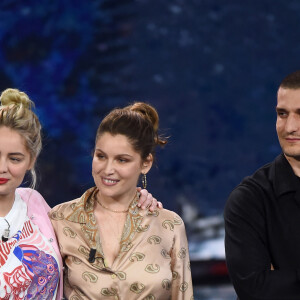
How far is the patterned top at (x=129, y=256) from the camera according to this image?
2.70 metres

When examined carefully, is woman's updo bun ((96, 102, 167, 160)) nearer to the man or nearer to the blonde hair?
the blonde hair

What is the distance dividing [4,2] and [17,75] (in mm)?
566

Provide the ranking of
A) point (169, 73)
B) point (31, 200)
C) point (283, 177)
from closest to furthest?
point (283, 177), point (31, 200), point (169, 73)

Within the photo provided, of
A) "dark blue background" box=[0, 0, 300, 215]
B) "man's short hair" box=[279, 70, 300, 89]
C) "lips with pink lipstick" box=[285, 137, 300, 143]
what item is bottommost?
"lips with pink lipstick" box=[285, 137, 300, 143]

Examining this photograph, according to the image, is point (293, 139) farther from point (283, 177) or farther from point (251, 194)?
point (251, 194)

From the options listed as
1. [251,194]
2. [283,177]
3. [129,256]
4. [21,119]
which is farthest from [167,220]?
[21,119]

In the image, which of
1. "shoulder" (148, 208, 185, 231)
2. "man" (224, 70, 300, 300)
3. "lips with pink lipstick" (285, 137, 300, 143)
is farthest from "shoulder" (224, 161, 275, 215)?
"shoulder" (148, 208, 185, 231)

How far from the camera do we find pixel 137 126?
2904 mm

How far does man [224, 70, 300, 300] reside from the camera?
2.54 meters

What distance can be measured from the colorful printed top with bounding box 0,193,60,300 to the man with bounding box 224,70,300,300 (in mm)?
702

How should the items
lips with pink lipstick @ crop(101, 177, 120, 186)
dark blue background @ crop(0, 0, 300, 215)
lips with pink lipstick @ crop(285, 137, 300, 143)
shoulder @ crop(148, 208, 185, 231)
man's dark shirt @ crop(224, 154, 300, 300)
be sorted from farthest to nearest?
1. dark blue background @ crop(0, 0, 300, 215)
2. shoulder @ crop(148, 208, 185, 231)
3. lips with pink lipstick @ crop(101, 177, 120, 186)
4. lips with pink lipstick @ crop(285, 137, 300, 143)
5. man's dark shirt @ crop(224, 154, 300, 300)

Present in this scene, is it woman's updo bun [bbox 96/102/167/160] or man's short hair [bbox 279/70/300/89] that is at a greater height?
man's short hair [bbox 279/70/300/89]

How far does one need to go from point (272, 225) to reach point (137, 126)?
2.31 feet

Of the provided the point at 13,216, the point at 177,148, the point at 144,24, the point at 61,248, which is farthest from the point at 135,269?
the point at 144,24
